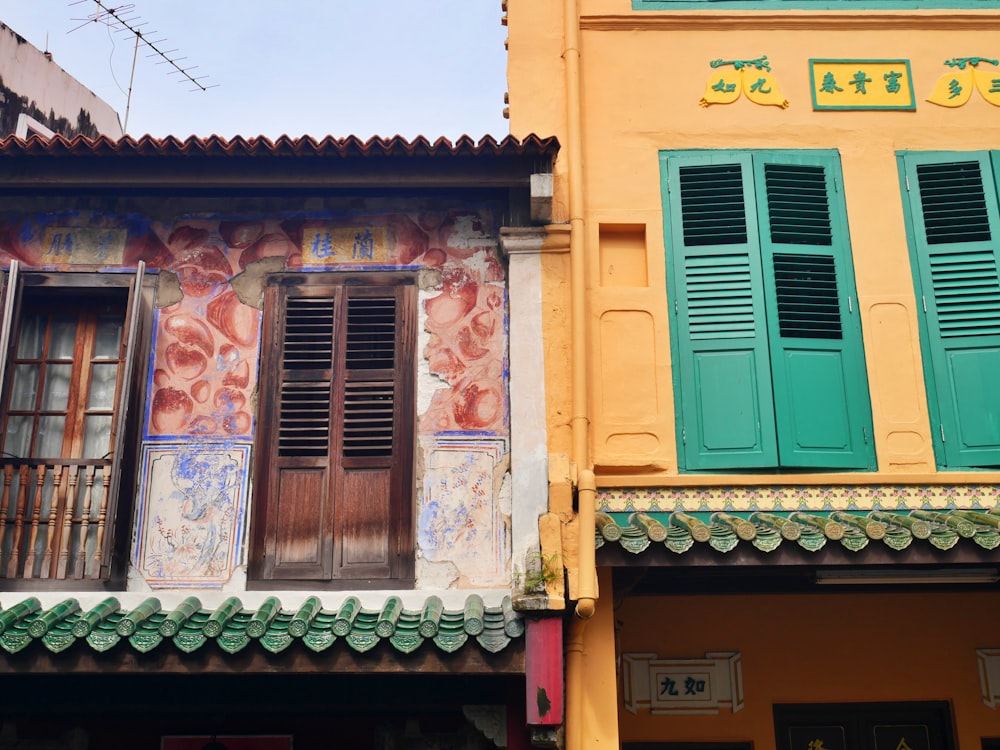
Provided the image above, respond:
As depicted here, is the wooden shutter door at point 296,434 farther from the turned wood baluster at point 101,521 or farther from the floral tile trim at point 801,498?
the floral tile trim at point 801,498

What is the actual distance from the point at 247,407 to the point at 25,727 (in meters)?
2.53

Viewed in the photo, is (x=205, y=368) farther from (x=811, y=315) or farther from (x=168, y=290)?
(x=811, y=315)

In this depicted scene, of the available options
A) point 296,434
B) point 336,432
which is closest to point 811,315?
point 336,432

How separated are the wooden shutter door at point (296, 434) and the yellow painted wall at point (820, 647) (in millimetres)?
2458

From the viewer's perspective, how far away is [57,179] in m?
7.55

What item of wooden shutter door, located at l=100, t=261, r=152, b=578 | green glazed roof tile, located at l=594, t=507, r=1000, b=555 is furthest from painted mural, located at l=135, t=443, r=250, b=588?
green glazed roof tile, located at l=594, t=507, r=1000, b=555

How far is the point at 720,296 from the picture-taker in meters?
7.78

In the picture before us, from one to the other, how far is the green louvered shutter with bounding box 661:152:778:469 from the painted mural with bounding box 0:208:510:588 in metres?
1.29

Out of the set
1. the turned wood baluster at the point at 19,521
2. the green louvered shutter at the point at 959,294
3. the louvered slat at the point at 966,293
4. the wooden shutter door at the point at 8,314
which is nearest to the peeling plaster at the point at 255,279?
the wooden shutter door at the point at 8,314

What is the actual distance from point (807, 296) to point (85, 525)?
5.25 m

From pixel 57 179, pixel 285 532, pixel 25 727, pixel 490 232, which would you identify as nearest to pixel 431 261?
pixel 490 232

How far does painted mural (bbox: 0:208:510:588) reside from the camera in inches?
284

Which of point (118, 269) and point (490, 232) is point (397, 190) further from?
point (118, 269)

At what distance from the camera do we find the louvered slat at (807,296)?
25.3ft
